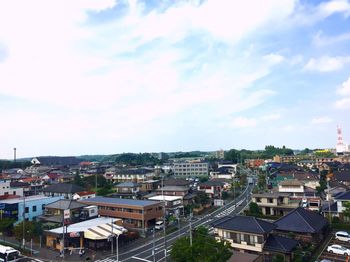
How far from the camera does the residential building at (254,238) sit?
24.4 meters

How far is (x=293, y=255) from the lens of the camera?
951 inches

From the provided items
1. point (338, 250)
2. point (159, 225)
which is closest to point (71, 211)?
point (159, 225)

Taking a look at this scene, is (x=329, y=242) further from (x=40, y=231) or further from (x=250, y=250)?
(x=40, y=231)

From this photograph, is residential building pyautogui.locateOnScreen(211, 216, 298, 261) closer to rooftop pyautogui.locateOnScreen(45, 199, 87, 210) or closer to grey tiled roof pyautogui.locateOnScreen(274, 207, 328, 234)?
grey tiled roof pyautogui.locateOnScreen(274, 207, 328, 234)

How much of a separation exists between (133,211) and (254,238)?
18.5m

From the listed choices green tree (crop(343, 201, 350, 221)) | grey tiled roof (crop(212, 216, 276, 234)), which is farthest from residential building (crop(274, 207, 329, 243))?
green tree (crop(343, 201, 350, 221))

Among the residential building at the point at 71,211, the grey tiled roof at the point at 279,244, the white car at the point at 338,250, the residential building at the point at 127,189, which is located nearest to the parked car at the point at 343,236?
the white car at the point at 338,250

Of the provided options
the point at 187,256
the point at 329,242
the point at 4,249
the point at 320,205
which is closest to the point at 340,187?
the point at 320,205

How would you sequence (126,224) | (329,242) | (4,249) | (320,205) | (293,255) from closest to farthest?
(293,255) < (4,249) < (329,242) < (126,224) < (320,205)

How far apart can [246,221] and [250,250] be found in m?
2.68

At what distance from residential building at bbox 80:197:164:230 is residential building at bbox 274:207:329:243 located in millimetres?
16916

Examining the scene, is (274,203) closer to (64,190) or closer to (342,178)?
(342,178)

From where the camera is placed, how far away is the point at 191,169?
9912 centimetres

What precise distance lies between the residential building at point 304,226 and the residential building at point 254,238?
9.70 ft
